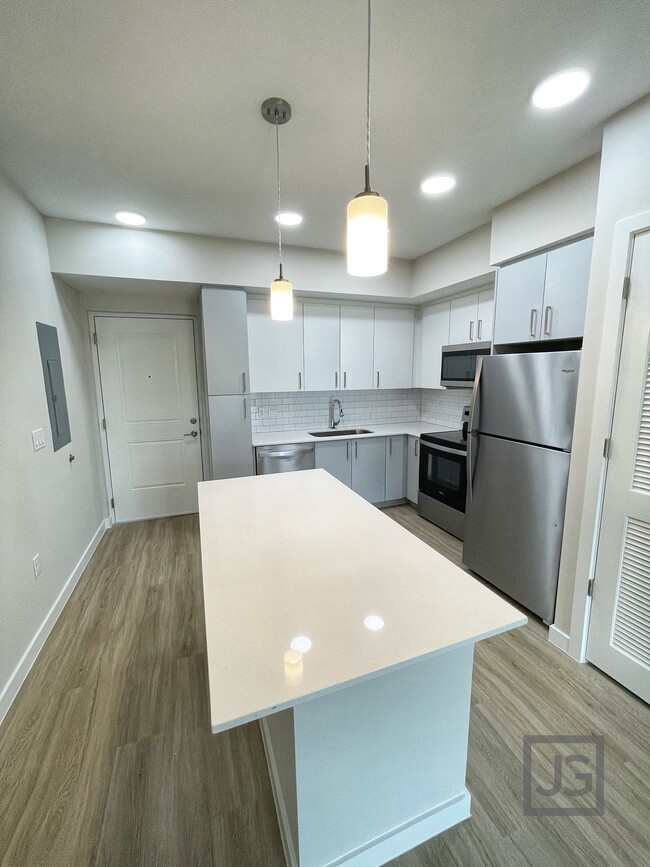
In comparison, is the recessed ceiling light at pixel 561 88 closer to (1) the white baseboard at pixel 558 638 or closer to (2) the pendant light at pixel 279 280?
(2) the pendant light at pixel 279 280

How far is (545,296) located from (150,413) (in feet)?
11.4

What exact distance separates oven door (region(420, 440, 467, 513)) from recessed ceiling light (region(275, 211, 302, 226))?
7.19ft

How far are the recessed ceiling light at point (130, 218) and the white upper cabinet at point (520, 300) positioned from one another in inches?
101

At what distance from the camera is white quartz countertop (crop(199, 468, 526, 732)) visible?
80 centimetres

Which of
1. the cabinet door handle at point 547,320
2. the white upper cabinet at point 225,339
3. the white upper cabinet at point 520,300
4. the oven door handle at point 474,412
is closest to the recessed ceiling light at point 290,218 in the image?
the white upper cabinet at point 225,339

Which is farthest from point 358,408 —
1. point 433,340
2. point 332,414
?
point 433,340

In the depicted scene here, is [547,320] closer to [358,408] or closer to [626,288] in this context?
[626,288]

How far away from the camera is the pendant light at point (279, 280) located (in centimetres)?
152

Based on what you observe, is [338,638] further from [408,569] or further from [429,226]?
[429,226]

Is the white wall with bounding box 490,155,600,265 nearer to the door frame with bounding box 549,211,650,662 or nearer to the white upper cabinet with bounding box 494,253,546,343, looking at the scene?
the white upper cabinet with bounding box 494,253,546,343

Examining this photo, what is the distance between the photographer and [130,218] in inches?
103

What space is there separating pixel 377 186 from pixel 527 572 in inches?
98.6

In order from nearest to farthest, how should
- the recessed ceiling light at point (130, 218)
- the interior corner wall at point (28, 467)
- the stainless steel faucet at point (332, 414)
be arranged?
the interior corner wall at point (28, 467), the recessed ceiling light at point (130, 218), the stainless steel faucet at point (332, 414)

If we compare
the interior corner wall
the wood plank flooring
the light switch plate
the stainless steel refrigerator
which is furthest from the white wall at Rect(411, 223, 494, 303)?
the light switch plate
